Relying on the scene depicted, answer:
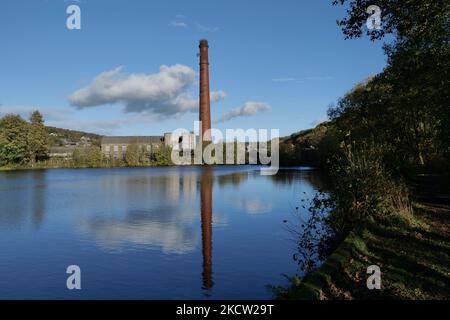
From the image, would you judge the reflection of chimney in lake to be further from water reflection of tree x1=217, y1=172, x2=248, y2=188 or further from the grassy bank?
water reflection of tree x1=217, y1=172, x2=248, y2=188

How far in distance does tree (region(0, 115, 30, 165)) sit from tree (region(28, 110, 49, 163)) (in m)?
1.16

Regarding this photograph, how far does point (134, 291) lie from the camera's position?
1099cm

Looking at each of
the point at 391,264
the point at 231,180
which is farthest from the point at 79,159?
the point at 391,264

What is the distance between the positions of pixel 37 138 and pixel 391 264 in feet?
342

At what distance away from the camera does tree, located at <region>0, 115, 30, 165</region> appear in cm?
9588

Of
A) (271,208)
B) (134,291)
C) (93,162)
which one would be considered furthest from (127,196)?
(93,162)

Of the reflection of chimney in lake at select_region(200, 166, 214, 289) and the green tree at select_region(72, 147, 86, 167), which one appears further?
the green tree at select_region(72, 147, 86, 167)

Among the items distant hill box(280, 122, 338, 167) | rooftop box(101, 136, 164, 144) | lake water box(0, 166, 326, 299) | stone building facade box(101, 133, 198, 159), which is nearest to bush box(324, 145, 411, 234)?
lake water box(0, 166, 326, 299)

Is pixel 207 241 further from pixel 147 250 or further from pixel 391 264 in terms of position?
pixel 391 264

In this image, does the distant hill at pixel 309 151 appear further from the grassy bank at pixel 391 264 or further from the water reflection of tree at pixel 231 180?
the grassy bank at pixel 391 264

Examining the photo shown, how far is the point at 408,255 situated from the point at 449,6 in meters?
6.99

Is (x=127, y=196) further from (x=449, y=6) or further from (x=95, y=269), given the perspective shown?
(x=449, y=6)

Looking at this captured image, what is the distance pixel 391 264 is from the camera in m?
9.91
